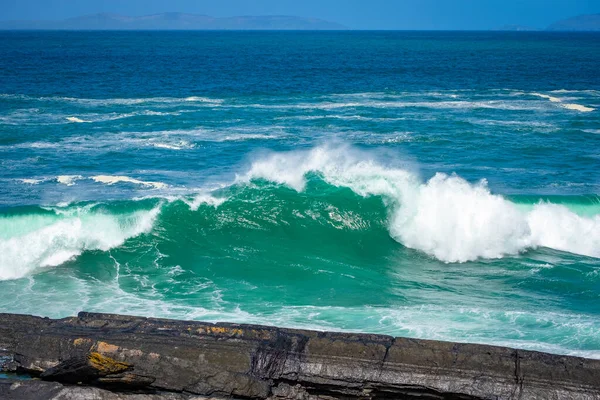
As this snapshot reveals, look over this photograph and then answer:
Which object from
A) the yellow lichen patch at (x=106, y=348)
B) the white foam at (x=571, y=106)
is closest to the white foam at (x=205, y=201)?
the yellow lichen patch at (x=106, y=348)

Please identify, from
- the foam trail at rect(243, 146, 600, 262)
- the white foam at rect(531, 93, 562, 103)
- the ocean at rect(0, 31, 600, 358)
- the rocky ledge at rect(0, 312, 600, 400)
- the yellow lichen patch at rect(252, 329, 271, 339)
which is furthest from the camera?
the white foam at rect(531, 93, 562, 103)

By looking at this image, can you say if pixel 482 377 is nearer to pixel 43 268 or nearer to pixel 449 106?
pixel 43 268

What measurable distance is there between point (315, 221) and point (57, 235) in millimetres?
6068

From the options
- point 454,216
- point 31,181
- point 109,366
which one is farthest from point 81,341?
point 31,181

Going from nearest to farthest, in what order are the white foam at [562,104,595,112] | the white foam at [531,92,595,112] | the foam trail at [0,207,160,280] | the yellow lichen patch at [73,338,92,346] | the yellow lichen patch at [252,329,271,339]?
1. the yellow lichen patch at [73,338,92,346]
2. the yellow lichen patch at [252,329,271,339]
3. the foam trail at [0,207,160,280]
4. the white foam at [562,104,595,112]
5. the white foam at [531,92,595,112]

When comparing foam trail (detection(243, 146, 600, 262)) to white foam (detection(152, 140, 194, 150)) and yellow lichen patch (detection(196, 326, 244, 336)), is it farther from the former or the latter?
yellow lichen patch (detection(196, 326, 244, 336))

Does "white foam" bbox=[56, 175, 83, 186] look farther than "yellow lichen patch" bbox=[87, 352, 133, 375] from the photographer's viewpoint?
Yes

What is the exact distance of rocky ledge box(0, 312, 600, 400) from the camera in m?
7.52

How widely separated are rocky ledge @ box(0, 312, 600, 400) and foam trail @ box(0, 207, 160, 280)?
7.57m

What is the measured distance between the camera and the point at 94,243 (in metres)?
16.5

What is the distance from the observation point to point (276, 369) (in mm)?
7840

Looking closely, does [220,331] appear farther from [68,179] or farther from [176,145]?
[176,145]

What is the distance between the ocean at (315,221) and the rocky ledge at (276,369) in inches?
135

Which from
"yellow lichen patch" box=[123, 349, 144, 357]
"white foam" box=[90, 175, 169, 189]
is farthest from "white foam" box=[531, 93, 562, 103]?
"yellow lichen patch" box=[123, 349, 144, 357]
